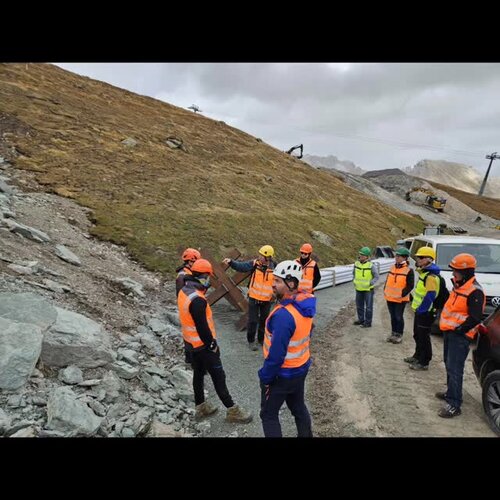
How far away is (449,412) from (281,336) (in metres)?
3.09

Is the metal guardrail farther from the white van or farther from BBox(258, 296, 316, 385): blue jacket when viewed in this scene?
BBox(258, 296, 316, 385): blue jacket

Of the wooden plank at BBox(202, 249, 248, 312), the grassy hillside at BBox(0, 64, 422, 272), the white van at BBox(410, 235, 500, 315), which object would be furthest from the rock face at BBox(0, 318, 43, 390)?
the white van at BBox(410, 235, 500, 315)

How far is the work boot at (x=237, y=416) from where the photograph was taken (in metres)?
4.88

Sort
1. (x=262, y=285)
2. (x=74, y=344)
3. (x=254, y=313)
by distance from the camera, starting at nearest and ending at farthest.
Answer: (x=74, y=344) → (x=262, y=285) → (x=254, y=313)

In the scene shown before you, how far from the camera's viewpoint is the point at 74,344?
4.95m

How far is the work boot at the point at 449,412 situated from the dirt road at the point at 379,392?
6cm

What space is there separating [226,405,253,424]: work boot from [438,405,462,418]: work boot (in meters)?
2.63

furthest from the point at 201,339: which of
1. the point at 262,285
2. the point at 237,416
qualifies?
the point at 262,285

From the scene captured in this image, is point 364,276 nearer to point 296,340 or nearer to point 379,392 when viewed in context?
point 379,392

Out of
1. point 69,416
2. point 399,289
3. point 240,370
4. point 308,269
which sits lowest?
point 240,370

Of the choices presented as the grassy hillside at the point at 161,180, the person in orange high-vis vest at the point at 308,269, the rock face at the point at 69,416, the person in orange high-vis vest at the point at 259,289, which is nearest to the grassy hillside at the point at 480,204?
the grassy hillside at the point at 161,180

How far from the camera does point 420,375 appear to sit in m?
6.37

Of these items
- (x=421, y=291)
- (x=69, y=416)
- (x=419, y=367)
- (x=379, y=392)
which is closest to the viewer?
(x=69, y=416)

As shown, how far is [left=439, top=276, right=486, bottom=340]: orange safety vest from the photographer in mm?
4988
